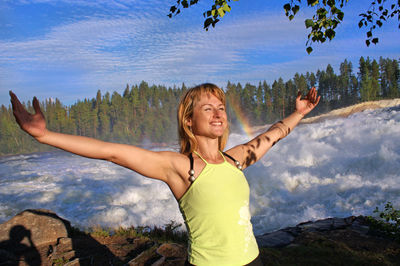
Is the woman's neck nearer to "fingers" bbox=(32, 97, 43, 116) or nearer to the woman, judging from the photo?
the woman

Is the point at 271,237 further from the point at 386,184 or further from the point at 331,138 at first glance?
the point at 331,138

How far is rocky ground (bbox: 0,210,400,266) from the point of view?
5441 millimetres

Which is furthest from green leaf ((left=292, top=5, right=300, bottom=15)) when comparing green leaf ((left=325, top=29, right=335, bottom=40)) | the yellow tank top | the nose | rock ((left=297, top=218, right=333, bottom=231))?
rock ((left=297, top=218, right=333, bottom=231))

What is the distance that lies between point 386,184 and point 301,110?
30.9ft

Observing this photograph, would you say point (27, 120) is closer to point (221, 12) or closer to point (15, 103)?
point (15, 103)

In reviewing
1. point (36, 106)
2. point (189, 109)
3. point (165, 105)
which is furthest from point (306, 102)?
point (165, 105)

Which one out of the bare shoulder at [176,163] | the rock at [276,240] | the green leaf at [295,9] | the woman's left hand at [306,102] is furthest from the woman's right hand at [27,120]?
the rock at [276,240]

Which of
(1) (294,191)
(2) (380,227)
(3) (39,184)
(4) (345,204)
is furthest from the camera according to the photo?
(3) (39,184)

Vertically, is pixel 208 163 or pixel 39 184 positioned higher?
pixel 208 163

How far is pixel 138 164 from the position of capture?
6.70 ft

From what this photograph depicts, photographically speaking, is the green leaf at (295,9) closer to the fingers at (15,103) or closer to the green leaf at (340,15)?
the green leaf at (340,15)

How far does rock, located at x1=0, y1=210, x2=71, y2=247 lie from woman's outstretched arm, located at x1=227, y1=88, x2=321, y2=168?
5.27 m

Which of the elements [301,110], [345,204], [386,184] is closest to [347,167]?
[386,184]

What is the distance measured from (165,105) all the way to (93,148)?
75.6m
